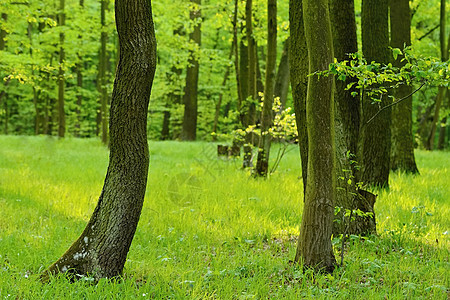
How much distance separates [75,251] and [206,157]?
968 centimetres

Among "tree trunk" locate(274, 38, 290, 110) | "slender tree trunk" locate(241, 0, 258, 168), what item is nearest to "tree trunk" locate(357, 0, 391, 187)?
"slender tree trunk" locate(241, 0, 258, 168)

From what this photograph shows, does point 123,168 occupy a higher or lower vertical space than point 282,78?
lower

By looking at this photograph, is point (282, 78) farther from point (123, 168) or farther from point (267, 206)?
point (123, 168)

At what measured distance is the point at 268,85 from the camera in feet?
28.6

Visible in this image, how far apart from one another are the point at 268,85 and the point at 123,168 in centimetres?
579

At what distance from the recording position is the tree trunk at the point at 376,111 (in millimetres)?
7230

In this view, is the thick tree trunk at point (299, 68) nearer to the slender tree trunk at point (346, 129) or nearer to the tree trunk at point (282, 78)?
the slender tree trunk at point (346, 129)

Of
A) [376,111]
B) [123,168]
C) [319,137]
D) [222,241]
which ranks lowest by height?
[222,241]

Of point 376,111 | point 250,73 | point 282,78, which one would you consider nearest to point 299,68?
point 376,111

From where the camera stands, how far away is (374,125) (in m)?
7.23

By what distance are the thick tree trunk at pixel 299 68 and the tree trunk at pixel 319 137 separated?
2.67 ft

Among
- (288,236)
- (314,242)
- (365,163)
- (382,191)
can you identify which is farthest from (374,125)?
(314,242)

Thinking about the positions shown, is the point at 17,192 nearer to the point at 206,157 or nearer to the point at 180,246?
the point at 180,246

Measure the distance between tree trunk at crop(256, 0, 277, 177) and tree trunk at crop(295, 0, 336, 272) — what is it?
16.0 ft
